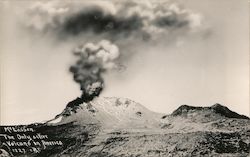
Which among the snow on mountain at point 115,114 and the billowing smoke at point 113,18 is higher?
the billowing smoke at point 113,18

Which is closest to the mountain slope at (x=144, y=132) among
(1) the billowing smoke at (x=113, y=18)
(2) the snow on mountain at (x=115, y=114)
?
Answer: (2) the snow on mountain at (x=115, y=114)

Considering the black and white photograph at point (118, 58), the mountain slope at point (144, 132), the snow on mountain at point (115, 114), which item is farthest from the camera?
the snow on mountain at point (115, 114)

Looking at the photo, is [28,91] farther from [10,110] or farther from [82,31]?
[82,31]

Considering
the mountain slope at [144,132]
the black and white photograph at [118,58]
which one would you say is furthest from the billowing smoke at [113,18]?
the mountain slope at [144,132]

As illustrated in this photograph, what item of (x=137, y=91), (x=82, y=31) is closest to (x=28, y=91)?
(x=82, y=31)

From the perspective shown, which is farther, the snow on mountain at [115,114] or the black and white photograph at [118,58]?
the snow on mountain at [115,114]

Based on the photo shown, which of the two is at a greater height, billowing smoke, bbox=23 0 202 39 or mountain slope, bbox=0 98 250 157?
billowing smoke, bbox=23 0 202 39

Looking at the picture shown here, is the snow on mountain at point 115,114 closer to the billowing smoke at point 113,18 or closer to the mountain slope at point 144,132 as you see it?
the mountain slope at point 144,132

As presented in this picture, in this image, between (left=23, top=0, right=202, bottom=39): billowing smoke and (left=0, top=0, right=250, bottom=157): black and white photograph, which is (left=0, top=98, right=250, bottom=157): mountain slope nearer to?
(left=0, top=0, right=250, bottom=157): black and white photograph

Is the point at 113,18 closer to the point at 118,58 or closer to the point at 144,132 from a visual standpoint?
the point at 118,58

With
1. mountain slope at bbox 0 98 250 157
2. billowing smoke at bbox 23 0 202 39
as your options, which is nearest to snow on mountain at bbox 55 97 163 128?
mountain slope at bbox 0 98 250 157

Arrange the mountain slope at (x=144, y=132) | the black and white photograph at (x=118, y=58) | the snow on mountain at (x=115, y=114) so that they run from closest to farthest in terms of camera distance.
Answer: the black and white photograph at (x=118, y=58) → the mountain slope at (x=144, y=132) → the snow on mountain at (x=115, y=114)
